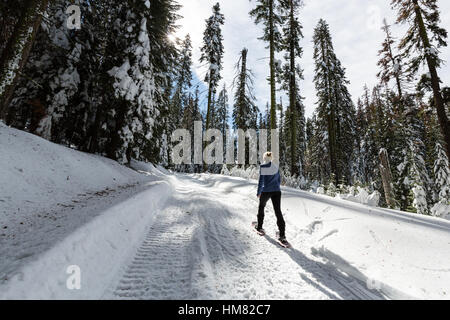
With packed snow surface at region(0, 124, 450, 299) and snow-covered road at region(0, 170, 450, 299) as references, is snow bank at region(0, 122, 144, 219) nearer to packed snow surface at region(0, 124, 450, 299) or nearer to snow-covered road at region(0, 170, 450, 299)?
packed snow surface at region(0, 124, 450, 299)

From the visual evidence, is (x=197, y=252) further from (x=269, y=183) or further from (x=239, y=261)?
(x=269, y=183)

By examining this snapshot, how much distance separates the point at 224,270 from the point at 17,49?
10445 mm

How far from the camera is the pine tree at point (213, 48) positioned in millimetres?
22203

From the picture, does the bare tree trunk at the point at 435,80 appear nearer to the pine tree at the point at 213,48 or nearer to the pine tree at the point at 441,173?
the pine tree at the point at 441,173

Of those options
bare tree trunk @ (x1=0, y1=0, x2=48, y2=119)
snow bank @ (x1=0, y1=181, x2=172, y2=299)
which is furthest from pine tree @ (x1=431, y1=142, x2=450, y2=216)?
bare tree trunk @ (x1=0, y1=0, x2=48, y2=119)

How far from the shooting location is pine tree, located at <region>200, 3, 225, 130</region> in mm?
22203

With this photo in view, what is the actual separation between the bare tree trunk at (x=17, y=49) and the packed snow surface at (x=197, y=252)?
10.8ft

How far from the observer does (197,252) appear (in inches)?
135

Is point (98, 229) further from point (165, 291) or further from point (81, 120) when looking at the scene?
point (81, 120)

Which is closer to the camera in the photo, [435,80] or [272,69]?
[435,80]

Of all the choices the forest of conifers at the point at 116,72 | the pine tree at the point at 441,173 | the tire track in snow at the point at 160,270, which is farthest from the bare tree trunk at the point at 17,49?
the pine tree at the point at 441,173

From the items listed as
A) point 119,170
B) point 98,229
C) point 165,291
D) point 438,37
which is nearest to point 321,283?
point 165,291

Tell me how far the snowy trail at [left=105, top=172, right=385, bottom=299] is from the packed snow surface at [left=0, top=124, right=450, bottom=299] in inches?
0.6

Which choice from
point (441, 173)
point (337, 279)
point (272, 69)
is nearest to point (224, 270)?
point (337, 279)
